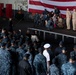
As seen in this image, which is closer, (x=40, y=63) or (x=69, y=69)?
(x=69, y=69)

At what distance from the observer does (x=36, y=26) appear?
1845 cm

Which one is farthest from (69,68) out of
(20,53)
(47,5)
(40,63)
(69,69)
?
(47,5)

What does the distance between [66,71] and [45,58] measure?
1.26m

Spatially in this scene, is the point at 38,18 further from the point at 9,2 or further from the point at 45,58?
the point at 45,58

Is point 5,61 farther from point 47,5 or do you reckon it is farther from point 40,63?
point 47,5

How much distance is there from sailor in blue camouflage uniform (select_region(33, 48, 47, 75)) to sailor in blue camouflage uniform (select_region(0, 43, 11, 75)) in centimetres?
85

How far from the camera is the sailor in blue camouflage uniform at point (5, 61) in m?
9.16

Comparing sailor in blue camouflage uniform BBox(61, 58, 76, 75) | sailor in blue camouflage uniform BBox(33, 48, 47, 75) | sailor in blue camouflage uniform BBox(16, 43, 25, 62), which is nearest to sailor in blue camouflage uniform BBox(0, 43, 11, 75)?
sailor in blue camouflage uniform BBox(16, 43, 25, 62)

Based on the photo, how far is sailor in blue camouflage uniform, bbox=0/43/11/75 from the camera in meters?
9.16

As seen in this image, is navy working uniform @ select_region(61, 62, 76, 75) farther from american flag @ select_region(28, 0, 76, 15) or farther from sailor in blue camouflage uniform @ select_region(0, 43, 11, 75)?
american flag @ select_region(28, 0, 76, 15)


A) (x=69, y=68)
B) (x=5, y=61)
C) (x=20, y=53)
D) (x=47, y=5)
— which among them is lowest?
(x=5, y=61)

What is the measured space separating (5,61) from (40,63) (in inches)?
45.0

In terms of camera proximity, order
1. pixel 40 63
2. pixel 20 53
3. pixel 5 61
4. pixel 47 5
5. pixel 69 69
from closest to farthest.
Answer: pixel 69 69, pixel 40 63, pixel 5 61, pixel 20 53, pixel 47 5

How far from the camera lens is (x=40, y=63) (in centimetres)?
902
